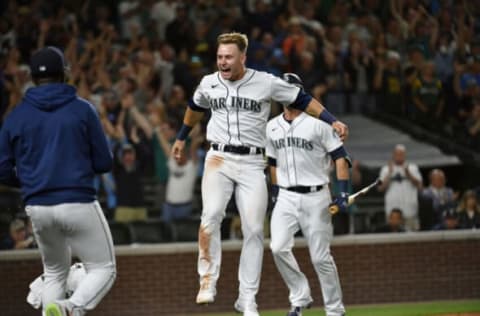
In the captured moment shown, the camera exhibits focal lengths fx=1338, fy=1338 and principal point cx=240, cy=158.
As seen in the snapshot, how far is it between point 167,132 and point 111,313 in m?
3.15

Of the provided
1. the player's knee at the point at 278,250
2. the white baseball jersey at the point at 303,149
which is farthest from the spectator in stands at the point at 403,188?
the player's knee at the point at 278,250

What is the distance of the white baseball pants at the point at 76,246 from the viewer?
9.08 meters

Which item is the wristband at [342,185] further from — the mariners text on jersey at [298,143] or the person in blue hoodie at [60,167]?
the person in blue hoodie at [60,167]

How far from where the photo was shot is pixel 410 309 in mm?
14656

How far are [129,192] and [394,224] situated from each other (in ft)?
10.7

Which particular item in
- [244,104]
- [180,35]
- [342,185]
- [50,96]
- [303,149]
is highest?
[180,35]

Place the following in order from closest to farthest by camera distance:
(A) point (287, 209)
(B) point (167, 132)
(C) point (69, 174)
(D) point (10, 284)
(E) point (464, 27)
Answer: (C) point (69, 174), (A) point (287, 209), (D) point (10, 284), (B) point (167, 132), (E) point (464, 27)

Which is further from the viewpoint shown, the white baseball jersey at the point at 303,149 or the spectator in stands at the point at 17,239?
the spectator in stands at the point at 17,239

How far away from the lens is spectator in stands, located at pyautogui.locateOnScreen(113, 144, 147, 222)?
649 inches

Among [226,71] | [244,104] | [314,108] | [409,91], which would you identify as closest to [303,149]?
[314,108]

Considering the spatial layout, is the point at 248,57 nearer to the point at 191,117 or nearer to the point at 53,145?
the point at 191,117

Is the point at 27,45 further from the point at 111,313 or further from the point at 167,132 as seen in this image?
the point at 111,313

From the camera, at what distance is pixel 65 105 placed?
916cm

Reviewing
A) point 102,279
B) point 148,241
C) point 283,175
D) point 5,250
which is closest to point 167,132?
point 148,241
